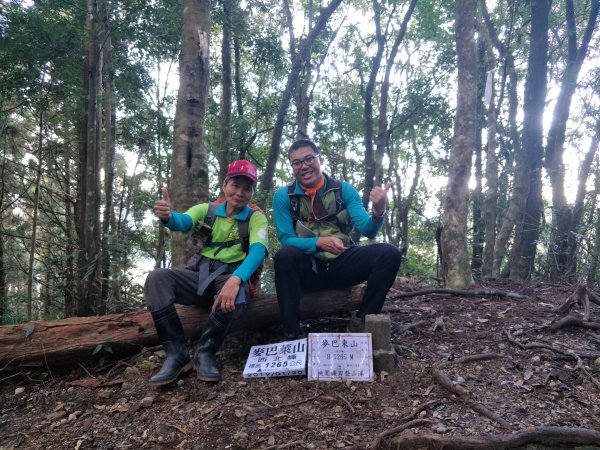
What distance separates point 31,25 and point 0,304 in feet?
21.4

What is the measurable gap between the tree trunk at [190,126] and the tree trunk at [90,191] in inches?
80.9

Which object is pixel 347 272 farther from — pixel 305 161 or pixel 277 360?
pixel 305 161

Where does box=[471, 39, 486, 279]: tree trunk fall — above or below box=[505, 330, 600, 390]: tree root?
above

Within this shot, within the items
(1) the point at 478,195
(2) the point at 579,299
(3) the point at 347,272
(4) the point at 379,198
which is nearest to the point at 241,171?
(4) the point at 379,198

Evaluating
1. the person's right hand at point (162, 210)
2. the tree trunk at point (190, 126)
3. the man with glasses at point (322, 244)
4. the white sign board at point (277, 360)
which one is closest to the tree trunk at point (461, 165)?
the man with glasses at point (322, 244)

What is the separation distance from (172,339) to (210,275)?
0.66 metres

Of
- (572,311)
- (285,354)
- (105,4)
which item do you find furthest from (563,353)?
(105,4)

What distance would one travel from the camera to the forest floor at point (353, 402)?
264 cm

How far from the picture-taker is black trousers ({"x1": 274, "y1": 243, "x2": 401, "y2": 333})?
12.1 feet

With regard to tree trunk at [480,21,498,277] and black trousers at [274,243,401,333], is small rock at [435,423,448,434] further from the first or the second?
tree trunk at [480,21,498,277]

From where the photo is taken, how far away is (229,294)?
11.1 feet

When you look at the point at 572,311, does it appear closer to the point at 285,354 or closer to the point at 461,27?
the point at 285,354

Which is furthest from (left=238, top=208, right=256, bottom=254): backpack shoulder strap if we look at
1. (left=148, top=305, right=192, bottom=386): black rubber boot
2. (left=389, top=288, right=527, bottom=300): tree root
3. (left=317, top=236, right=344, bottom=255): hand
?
(left=389, top=288, right=527, bottom=300): tree root

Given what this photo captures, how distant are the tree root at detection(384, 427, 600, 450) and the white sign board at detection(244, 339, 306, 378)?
1.12 m
